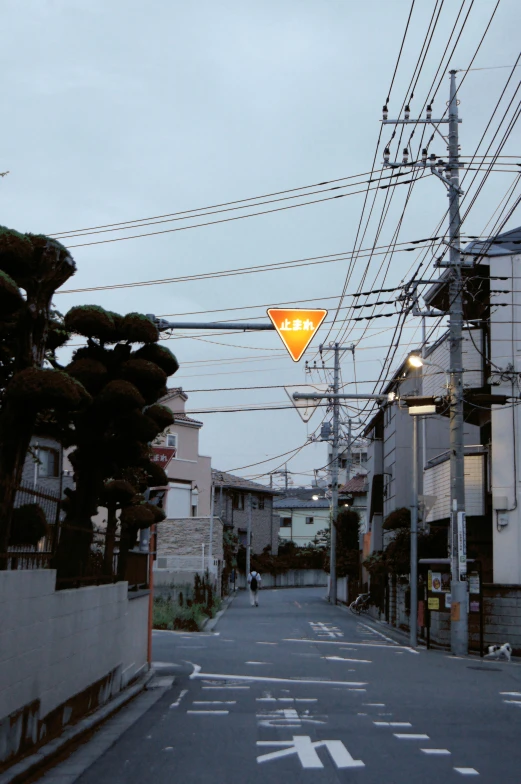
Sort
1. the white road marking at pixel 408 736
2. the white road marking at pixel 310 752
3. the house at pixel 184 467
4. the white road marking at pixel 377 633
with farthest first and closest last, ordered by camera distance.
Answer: the house at pixel 184 467, the white road marking at pixel 377 633, the white road marking at pixel 408 736, the white road marking at pixel 310 752

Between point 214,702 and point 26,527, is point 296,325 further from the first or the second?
point 26,527

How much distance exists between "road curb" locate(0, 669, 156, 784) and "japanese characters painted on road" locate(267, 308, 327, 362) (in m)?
5.99

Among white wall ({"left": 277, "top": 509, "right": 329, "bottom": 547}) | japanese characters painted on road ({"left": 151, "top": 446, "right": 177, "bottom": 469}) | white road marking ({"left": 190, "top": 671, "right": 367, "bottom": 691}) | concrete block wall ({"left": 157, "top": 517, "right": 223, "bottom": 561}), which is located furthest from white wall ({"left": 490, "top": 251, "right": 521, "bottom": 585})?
white wall ({"left": 277, "top": 509, "right": 329, "bottom": 547})

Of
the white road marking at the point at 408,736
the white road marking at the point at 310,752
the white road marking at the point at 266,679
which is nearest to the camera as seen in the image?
the white road marking at the point at 310,752

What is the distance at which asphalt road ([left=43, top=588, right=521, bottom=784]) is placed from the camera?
8445mm

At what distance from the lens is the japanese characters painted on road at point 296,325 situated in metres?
14.5

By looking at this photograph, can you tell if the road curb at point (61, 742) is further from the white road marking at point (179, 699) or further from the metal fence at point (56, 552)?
the metal fence at point (56, 552)

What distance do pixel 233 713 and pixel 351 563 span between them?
43466mm

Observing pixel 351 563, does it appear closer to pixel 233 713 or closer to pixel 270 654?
pixel 270 654

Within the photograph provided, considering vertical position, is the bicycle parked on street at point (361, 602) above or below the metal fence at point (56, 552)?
below

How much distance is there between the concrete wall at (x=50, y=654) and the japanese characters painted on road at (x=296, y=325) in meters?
4.80

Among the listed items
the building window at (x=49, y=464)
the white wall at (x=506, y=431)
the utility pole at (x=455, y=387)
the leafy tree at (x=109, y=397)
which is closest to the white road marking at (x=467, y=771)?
the leafy tree at (x=109, y=397)

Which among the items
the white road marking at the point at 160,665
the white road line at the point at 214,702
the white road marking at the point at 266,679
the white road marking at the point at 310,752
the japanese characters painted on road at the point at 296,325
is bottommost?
the white road marking at the point at 160,665

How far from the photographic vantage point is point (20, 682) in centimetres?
860
